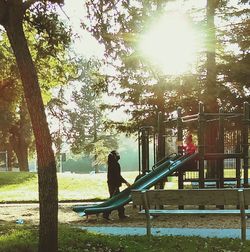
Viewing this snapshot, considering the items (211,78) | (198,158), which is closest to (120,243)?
(198,158)

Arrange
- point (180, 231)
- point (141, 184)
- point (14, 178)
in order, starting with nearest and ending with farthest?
point (180, 231) → point (141, 184) → point (14, 178)

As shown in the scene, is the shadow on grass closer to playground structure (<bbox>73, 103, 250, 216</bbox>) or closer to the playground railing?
playground structure (<bbox>73, 103, 250, 216</bbox>)

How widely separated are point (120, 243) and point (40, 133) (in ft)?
7.19

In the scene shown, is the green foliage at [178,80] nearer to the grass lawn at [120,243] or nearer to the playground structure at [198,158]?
the playground structure at [198,158]

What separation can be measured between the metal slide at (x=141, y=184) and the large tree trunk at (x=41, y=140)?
18.1 ft

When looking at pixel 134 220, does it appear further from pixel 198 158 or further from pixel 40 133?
pixel 40 133

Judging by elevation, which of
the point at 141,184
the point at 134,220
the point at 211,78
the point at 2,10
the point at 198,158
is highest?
the point at 211,78

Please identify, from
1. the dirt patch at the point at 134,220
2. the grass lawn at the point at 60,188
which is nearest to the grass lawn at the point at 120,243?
the dirt patch at the point at 134,220

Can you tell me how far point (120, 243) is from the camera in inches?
320

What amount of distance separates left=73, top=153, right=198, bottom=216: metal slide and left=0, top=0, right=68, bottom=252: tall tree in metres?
5.52

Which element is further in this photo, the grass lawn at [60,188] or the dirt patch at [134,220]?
the grass lawn at [60,188]

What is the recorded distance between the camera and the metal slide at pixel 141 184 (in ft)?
43.4

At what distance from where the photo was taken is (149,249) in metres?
7.72

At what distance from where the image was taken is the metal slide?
13219mm
